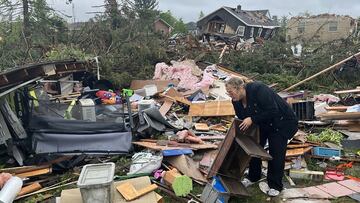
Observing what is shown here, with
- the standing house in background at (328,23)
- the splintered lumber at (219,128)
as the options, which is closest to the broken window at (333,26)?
the standing house in background at (328,23)

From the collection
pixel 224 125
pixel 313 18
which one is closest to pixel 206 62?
pixel 224 125

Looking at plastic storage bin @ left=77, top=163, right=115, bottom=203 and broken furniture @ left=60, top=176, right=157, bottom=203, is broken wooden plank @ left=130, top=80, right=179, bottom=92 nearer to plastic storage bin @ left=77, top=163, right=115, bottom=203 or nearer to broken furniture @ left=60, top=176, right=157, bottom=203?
broken furniture @ left=60, top=176, right=157, bottom=203

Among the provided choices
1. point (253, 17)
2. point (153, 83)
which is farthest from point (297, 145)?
point (253, 17)

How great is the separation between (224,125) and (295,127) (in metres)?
3.86

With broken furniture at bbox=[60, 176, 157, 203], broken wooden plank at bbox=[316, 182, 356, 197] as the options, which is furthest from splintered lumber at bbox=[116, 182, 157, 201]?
broken wooden plank at bbox=[316, 182, 356, 197]

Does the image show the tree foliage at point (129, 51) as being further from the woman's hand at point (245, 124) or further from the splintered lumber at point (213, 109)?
the woman's hand at point (245, 124)

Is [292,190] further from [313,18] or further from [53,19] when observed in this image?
[313,18]

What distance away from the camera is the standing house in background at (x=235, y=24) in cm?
3572

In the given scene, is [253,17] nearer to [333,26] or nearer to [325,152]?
[333,26]

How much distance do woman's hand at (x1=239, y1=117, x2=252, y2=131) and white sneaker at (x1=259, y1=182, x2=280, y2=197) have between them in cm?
106

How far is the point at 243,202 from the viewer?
15.6ft

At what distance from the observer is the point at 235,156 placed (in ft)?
15.9

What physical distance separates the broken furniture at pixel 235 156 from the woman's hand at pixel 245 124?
2.2 inches

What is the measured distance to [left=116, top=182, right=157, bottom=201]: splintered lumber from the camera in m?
4.14
